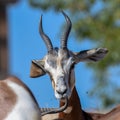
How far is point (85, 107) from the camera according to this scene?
910cm

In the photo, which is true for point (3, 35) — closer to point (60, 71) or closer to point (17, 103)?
point (60, 71)

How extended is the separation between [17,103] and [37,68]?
2.81 meters

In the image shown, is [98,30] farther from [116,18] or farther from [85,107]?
[85,107]

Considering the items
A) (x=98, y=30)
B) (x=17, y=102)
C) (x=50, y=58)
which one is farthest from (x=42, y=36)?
(x=98, y=30)

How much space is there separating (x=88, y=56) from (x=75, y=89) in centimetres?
→ 38

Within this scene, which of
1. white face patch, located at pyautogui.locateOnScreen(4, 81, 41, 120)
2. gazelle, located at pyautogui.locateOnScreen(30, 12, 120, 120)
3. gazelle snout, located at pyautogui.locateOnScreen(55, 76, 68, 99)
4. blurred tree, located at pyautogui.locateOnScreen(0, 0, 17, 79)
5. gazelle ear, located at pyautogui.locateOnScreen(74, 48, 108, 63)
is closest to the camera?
white face patch, located at pyautogui.locateOnScreen(4, 81, 41, 120)

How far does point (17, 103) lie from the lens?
4777 mm

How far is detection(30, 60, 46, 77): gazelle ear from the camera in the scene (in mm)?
7533

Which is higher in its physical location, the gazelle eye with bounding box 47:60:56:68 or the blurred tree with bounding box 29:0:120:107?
the gazelle eye with bounding box 47:60:56:68

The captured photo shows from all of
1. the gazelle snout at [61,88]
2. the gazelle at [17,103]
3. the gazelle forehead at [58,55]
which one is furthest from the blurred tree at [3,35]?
the gazelle at [17,103]

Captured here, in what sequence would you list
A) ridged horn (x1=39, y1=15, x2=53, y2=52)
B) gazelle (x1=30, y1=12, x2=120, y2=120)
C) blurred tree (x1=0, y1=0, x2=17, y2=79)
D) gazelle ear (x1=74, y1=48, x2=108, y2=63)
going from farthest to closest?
blurred tree (x1=0, y1=0, x2=17, y2=79), gazelle ear (x1=74, y1=48, x2=108, y2=63), ridged horn (x1=39, y1=15, x2=53, y2=52), gazelle (x1=30, y1=12, x2=120, y2=120)

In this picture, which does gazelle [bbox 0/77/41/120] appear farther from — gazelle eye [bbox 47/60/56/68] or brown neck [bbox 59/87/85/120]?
brown neck [bbox 59/87/85/120]

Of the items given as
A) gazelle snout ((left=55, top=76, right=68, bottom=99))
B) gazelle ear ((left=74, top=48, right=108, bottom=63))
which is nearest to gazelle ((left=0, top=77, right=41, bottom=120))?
gazelle snout ((left=55, top=76, right=68, bottom=99))

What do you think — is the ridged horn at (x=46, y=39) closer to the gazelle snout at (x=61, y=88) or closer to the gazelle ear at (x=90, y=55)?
Answer: the gazelle ear at (x=90, y=55)
